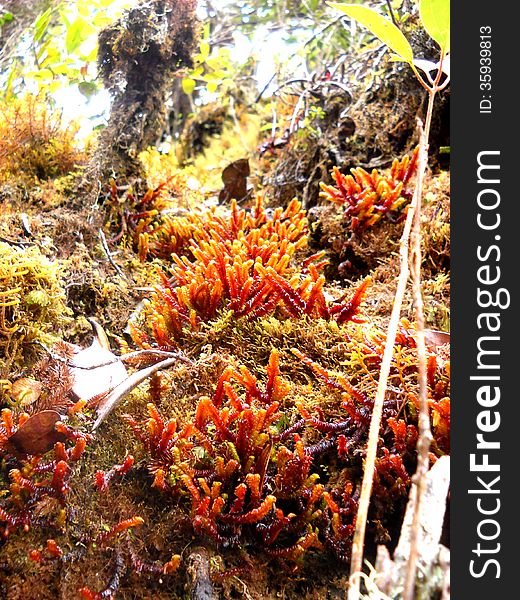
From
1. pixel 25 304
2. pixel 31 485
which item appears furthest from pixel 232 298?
pixel 31 485

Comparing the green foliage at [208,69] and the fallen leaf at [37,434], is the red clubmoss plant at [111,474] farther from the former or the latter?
the green foliage at [208,69]

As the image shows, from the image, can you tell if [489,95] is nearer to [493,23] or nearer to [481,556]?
[493,23]

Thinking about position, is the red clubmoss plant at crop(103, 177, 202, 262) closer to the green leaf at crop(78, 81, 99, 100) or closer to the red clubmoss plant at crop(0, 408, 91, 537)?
the green leaf at crop(78, 81, 99, 100)

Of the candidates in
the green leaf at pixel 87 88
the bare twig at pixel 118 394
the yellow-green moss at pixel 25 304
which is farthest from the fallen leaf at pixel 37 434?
the green leaf at pixel 87 88

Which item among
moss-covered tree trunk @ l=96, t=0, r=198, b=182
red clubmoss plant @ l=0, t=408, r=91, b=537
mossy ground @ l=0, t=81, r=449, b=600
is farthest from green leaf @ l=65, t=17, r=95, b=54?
red clubmoss plant @ l=0, t=408, r=91, b=537

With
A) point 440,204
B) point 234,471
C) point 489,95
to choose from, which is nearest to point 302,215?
point 440,204
